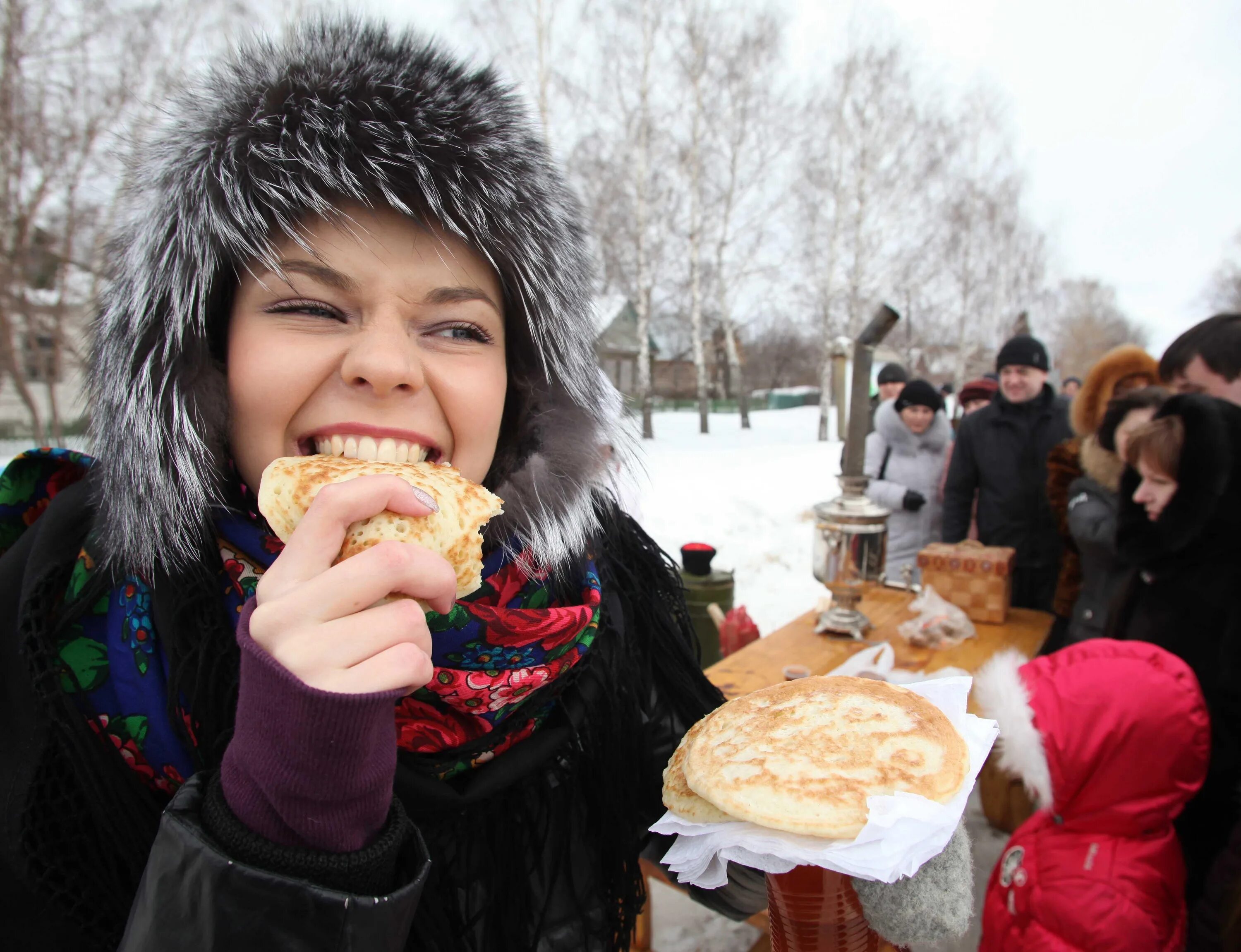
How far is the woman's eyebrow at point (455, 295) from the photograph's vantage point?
3.25 ft

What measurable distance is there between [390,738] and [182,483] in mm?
559

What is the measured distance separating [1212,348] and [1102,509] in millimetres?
838

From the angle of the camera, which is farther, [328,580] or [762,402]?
[762,402]

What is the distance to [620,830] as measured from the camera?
1266mm

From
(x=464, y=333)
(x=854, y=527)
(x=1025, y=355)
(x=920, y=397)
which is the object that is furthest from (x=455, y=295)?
(x=920, y=397)

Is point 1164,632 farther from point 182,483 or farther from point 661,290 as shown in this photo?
point 661,290

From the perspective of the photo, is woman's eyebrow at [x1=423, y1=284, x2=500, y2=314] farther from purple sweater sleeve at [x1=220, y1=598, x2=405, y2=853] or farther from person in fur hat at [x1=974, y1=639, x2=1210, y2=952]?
person in fur hat at [x1=974, y1=639, x2=1210, y2=952]

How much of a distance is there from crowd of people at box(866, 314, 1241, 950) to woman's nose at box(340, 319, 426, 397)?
177 centimetres

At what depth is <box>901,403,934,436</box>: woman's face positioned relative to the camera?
5.17m

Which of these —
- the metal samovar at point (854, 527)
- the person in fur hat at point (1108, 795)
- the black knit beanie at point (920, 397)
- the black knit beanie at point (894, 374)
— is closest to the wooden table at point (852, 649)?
the metal samovar at point (854, 527)

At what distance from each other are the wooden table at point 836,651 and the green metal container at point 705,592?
109cm

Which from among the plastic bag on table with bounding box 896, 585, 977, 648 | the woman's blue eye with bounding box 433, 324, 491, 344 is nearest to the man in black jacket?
the plastic bag on table with bounding box 896, 585, 977, 648

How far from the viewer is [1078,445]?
147 inches

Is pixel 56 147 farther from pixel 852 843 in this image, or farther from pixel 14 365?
pixel 852 843
